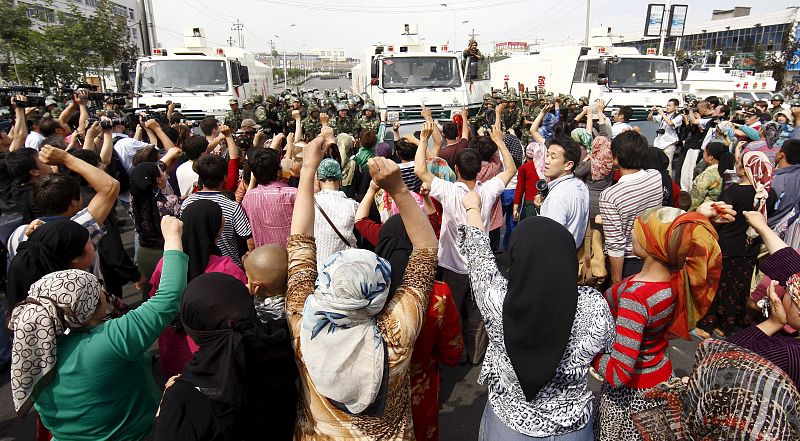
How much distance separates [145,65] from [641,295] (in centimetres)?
1234

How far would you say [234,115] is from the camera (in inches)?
417

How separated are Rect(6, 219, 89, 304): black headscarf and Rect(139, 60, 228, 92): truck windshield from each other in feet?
32.6

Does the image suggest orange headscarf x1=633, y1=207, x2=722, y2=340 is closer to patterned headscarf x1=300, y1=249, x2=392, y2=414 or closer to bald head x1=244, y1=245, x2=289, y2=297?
patterned headscarf x1=300, y1=249, x2=392, y2=414

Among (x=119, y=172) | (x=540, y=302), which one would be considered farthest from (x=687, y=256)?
(x=119, y=172)

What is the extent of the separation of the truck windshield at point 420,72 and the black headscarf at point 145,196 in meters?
8.47

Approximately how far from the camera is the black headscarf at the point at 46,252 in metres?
2.44

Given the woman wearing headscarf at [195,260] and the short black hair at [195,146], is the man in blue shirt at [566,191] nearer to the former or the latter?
the woman wearing headscarf at [195,260]

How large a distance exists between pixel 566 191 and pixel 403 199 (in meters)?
2.27

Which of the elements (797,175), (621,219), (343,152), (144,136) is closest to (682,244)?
(621,219)

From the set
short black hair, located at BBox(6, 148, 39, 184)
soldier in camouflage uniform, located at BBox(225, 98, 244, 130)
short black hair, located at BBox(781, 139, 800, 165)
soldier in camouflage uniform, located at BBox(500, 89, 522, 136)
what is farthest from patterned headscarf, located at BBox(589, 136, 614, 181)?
soldier in camouflage uniform, located at BBox(225, 98, 244, 130)

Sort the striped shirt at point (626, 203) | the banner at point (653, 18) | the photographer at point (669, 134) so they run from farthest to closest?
1. the banner at point (653, 18)
2. the photographer at point (669, 134)
3. the striped shirt at point (626, 203)

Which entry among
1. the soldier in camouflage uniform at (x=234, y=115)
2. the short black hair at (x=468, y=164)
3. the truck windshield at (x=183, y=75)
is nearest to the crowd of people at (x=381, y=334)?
the short black hair at (x=468, y=164)

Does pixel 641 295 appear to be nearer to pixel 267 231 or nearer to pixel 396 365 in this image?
pixel 396 365

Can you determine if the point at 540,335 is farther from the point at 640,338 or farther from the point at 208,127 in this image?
the point at 208,127
